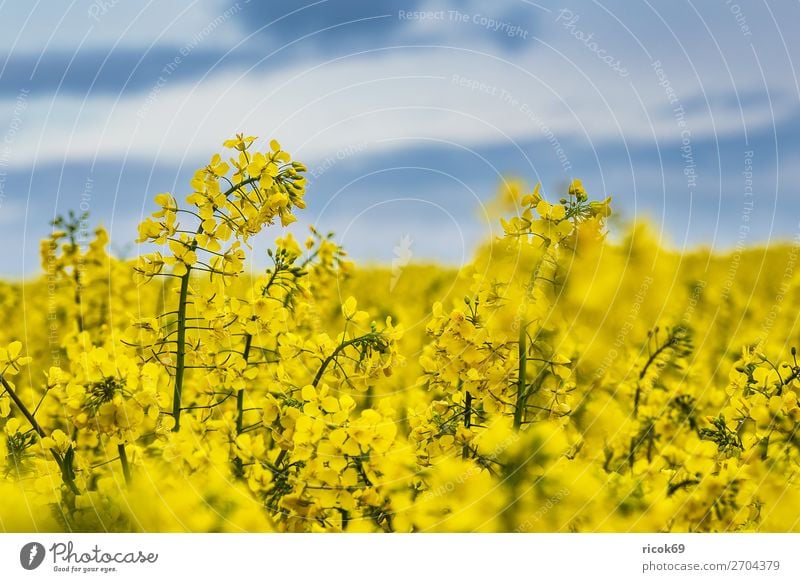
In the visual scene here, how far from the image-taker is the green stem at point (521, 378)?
2.44m

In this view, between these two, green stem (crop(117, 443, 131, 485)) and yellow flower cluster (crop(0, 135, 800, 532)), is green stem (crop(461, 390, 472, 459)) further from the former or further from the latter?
green stem (crop(117, 443, 131, 485))

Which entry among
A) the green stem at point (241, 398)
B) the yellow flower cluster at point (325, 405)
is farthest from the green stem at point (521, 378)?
the green stem at point (241, 398)

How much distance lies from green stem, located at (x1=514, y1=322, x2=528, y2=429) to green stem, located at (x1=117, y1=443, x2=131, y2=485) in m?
1.29

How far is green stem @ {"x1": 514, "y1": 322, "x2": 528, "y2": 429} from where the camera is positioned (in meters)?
2.44

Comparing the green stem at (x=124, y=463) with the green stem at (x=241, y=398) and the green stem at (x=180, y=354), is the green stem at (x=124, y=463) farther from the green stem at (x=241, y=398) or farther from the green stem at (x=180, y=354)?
the green stem at (x=241, y=398)

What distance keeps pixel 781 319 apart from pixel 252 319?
21.7 feet

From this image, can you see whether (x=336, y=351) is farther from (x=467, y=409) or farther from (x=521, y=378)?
(x=521, y=378)

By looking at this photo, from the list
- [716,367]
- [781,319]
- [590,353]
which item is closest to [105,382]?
[590,353]
